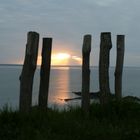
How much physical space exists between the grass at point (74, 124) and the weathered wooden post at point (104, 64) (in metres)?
0.38

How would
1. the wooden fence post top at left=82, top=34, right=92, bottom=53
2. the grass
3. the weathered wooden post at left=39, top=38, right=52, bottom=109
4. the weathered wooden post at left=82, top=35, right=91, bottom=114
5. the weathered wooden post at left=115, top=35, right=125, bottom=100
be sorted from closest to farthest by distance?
1. the grass
2. the weathered wooden post at left=39, top=38, right=52, bottom=109
3. the weathered wooden post at left=82, top=35, right=91, bottom=114
4. the wooden fence post top at left=82, top=34, right=92, bottom=53
5. the weathered wooden post at left=115, top=35, right=125, bottom=100

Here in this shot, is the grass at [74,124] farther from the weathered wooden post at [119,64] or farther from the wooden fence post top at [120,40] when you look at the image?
the wooden fence post top at [120,40]

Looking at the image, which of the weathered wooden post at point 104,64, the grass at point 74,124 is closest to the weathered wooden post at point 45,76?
the grass at point 74,124

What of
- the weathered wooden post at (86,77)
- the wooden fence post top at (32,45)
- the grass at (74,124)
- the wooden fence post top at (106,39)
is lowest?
the grass at (74,124)

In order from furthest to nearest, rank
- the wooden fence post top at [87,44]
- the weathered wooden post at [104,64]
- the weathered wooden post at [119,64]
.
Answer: the weathered wooden post at [119,64], the weathered wooden post at [104,64], the wooden fence post top at [87,44]

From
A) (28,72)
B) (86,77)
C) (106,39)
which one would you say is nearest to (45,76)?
(28,72)

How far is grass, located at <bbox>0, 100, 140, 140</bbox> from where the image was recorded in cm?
1012

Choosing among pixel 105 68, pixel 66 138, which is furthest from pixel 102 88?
pixel 66 138

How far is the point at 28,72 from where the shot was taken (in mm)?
11688

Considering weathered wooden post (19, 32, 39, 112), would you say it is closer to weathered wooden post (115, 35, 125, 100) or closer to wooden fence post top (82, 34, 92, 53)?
wooden fence post top (82, 34, 92, 53)

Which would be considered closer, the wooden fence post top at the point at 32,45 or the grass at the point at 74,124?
the grass at the point at 74,124

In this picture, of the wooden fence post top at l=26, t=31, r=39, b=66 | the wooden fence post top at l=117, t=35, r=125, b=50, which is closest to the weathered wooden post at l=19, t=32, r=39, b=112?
the wooden fence post top at l=26, t=31, r=39, b=66

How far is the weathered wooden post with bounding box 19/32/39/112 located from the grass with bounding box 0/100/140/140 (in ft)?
0.92

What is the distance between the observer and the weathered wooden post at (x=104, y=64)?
1306 centimetres
